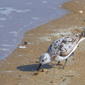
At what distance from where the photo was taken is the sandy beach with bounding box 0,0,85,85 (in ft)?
29.9

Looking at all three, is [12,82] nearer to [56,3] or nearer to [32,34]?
[32,34]

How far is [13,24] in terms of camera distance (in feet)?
44.6

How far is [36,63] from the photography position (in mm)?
10227

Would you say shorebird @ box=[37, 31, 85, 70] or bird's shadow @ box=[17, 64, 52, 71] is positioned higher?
shorebird @ box=[37, 31, 85, 70]

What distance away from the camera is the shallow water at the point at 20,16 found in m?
12.0

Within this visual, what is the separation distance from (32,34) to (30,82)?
3954 millimetres

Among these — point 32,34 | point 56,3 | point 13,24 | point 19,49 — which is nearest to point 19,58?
point 19,49

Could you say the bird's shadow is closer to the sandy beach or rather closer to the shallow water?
the sandy beach

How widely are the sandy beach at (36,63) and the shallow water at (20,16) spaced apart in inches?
11.0

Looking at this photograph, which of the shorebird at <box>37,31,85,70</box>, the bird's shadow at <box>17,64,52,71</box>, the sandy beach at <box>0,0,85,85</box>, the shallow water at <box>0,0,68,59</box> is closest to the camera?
the sandy beach at <box>0,0,85,85</box>

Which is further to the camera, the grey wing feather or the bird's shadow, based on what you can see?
the bird's shadow

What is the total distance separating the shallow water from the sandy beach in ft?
0.91

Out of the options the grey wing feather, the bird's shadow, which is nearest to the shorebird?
the grey wing feather

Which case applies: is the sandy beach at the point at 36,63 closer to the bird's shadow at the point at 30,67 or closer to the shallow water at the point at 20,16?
the bird's shadow at the point at 30,67
